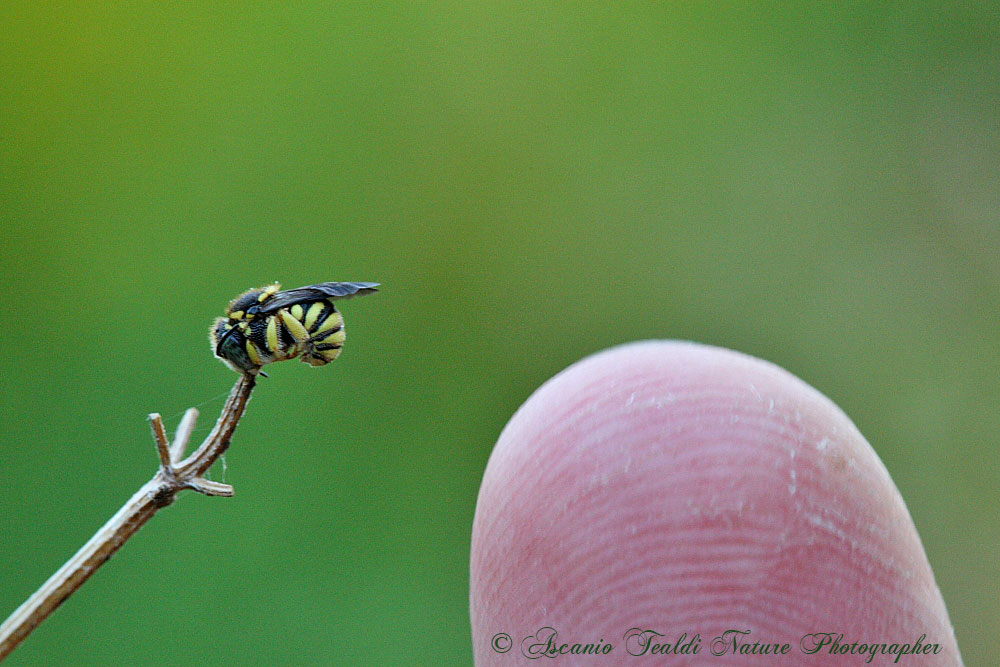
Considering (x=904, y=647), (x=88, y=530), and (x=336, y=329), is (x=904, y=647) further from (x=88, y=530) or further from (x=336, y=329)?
(x=88, y=530)

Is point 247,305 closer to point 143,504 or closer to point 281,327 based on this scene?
point 281,327

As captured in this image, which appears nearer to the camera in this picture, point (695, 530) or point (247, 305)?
point (695, 530)

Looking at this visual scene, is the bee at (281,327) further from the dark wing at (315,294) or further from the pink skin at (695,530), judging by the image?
the pink skin at (695,530)

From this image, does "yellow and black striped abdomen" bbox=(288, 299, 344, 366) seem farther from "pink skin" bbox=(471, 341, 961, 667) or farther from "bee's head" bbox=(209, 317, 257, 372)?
"pink skin" bbox=(471, 341, 961, 667)

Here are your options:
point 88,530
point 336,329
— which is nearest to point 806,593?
point 336,329

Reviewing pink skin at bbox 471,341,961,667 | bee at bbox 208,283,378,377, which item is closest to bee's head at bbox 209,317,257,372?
bee at bbox 208,283,378,377

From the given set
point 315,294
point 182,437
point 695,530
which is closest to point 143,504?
point 182,437

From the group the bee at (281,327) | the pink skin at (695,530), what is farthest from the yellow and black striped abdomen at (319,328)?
the pink skin at (695,530)
